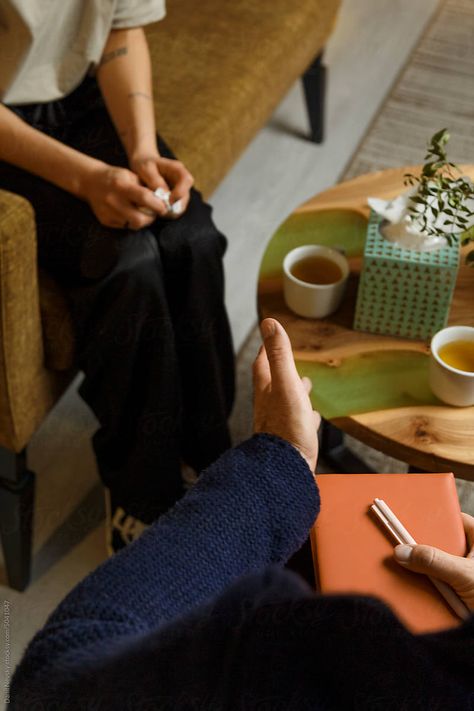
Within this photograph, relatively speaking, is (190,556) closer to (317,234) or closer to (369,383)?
(369,383)

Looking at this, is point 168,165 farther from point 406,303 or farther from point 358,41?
point 358,41

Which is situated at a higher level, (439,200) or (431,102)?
(439,200)

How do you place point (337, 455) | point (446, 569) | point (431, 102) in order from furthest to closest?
point (431, 102) < point (337, 455) < point (446, 569)

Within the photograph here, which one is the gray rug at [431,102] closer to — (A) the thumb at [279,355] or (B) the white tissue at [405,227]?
(B) the white tissue at [405,227]

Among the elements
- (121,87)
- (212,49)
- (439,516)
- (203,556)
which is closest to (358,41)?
(212,49)

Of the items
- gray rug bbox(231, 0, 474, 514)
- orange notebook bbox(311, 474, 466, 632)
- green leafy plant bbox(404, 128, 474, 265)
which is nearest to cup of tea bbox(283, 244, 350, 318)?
green leafy plant bbox(404, 128, 474, 265)

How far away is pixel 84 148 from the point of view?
1.52m

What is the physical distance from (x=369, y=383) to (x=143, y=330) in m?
0.36

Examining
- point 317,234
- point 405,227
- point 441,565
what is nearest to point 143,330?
point 317,234

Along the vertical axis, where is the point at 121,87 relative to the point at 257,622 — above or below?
below

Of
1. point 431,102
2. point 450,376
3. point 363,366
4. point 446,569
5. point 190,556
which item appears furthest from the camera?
point 431,102

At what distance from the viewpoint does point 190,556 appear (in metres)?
0.73

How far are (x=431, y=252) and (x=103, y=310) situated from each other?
0.50 m

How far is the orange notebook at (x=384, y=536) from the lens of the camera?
889 millimetres
